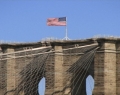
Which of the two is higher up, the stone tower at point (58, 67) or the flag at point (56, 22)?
the flag at point (56, 22)

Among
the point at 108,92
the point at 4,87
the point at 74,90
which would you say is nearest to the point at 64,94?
the point at 74,90

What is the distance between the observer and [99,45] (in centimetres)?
4978

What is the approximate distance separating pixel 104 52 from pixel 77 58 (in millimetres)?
4382

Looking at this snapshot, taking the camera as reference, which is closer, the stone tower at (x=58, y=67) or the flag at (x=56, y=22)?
the stone tower at (x=58, y=67)

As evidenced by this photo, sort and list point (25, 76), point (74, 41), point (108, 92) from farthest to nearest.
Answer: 1. point (25, 76)
2. point (74, 41)
3. point (108, 92)

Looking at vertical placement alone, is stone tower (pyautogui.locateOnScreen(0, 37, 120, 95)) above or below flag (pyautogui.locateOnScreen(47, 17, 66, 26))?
below

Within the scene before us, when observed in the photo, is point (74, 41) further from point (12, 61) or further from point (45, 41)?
point (12, 61)

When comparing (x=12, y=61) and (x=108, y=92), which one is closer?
(x=108, y=92)

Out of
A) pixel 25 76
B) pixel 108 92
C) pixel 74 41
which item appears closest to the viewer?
pixel 108 92

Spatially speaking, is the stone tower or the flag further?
the flag

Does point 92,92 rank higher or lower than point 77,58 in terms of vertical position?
lower

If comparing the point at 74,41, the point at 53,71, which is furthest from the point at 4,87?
the point at 74,41

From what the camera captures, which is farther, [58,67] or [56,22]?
[56,22]

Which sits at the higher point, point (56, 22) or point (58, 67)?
point (56, 22)
